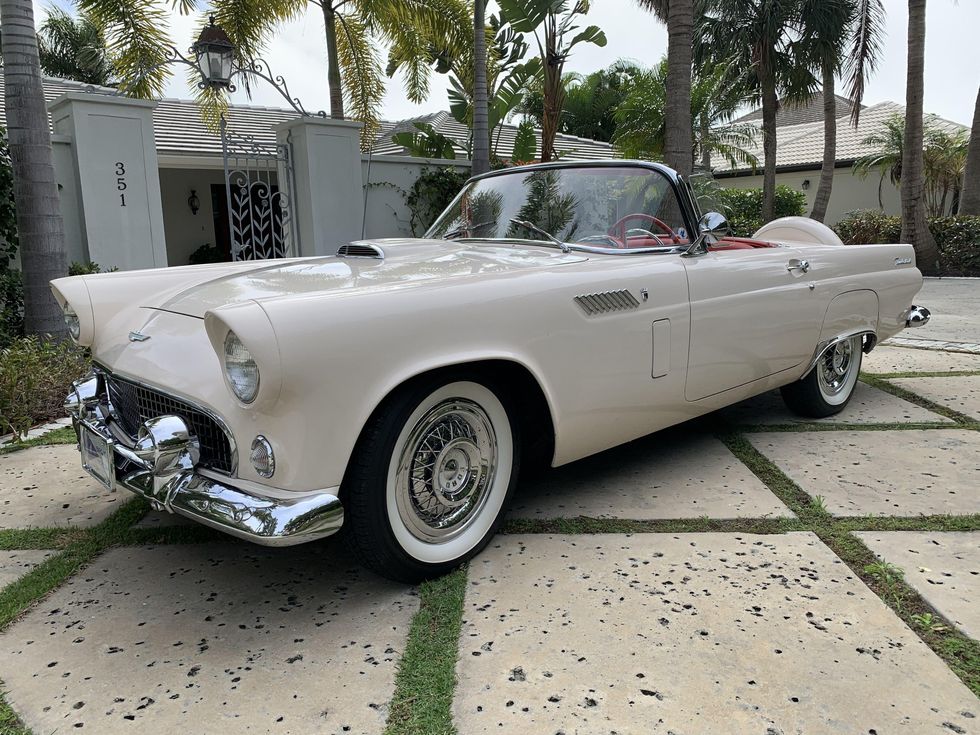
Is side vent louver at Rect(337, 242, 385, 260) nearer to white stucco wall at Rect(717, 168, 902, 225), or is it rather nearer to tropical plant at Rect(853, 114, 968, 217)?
tropical plant at Rect(853, 114, 968, 217)

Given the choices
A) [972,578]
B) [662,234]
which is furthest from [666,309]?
[972,578]

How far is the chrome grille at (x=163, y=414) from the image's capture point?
2.16 m

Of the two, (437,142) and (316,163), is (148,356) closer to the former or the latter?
(316,163)

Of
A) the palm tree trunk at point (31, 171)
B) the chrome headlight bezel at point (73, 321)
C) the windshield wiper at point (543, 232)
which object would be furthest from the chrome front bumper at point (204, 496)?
the palm tree trunk at point (31, 171)

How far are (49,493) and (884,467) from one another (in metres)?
3.79

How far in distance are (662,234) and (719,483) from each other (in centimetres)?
113

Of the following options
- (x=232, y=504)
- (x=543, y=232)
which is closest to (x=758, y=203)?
(x=543, y=232)

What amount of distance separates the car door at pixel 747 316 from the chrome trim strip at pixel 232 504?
1.73 meters

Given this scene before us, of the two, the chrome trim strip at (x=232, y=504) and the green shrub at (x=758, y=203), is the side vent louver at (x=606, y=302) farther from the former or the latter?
the green shrub at (x=758, y=203)

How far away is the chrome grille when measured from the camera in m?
2.16

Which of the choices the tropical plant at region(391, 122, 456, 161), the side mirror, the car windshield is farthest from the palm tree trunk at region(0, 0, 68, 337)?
the tropical plant at region(391, 122, 456, 161)

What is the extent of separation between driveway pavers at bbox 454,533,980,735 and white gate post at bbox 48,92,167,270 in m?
6.22

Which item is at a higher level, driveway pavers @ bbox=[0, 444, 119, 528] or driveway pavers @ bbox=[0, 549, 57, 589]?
driveway pavers @ bbox=[0, 444, 119, 528]

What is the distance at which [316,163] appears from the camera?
881cm
